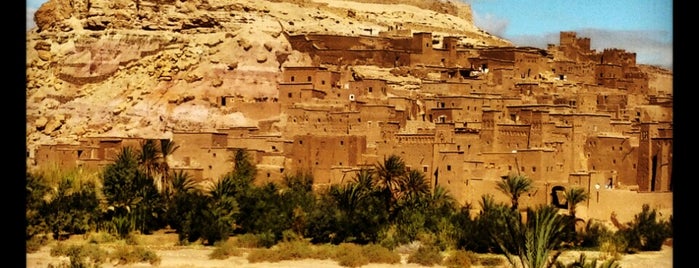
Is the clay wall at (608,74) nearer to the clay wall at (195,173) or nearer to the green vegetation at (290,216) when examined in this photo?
the green vegetation at (290,216)

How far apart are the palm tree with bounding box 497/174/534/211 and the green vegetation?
2cm

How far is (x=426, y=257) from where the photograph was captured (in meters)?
23.9

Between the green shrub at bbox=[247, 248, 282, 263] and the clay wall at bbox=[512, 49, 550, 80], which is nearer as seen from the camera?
the green shrub at bbox=[247, 248, 282, 263]

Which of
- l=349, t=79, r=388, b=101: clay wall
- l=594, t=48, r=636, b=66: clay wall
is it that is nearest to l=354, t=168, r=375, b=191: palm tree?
l=349, t=79, r=388, b=101: clay wall

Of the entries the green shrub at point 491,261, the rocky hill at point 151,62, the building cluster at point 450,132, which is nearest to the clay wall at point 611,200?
the building cluster at point 450,132

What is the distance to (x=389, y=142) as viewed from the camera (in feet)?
89.6

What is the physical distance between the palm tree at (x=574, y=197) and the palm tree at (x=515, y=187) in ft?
2.56

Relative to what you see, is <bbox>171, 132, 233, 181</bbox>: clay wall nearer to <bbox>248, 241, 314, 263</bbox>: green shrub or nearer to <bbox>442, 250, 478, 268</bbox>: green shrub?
<bbox>248, 241, 314, 263</bbox>: green shrub

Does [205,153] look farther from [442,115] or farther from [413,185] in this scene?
[442,115]

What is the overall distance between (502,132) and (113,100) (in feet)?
36.2

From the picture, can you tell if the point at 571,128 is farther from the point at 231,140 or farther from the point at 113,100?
the point at 113,100

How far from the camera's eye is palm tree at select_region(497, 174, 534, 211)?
2517cm

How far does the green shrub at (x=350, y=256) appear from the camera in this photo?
23.6m
